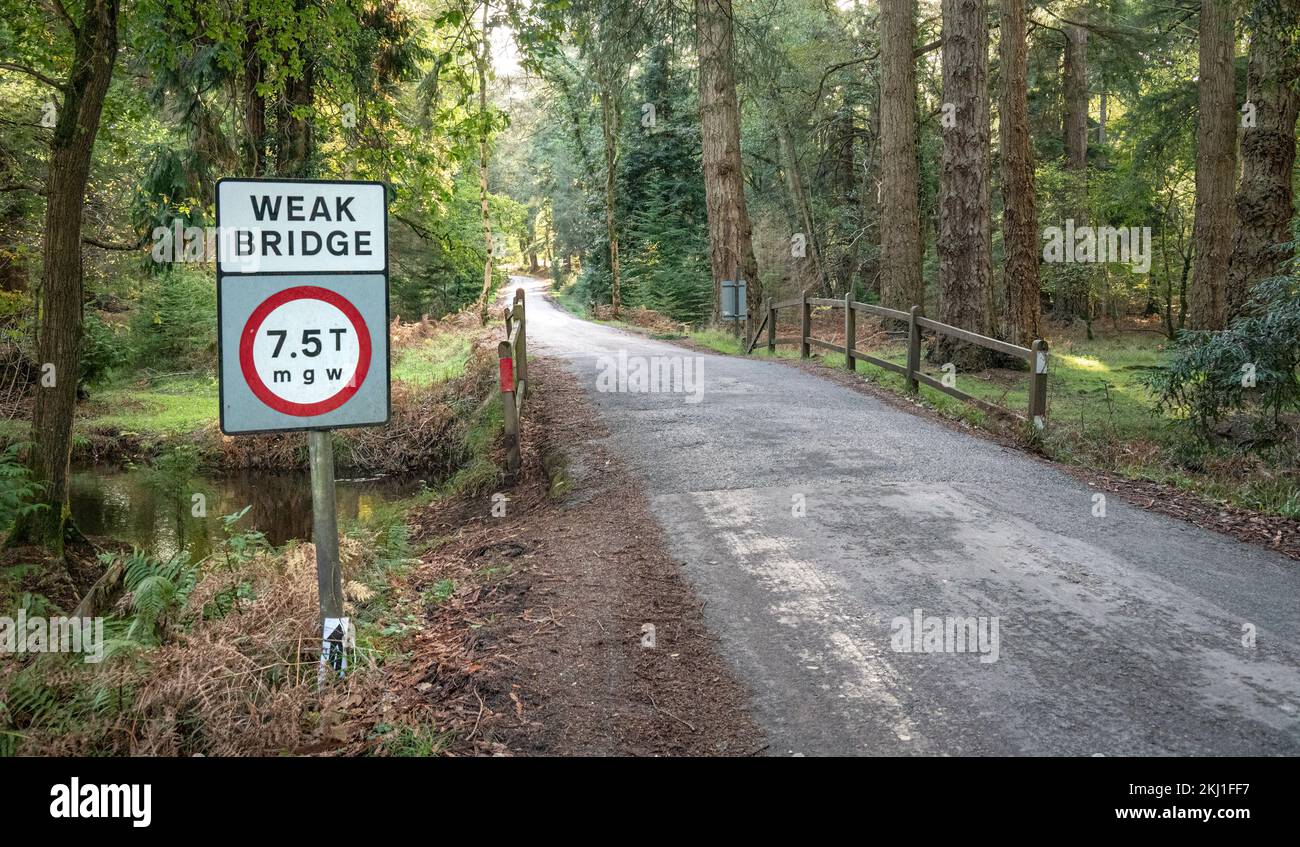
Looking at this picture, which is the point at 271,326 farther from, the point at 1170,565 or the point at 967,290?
the point at 967,290

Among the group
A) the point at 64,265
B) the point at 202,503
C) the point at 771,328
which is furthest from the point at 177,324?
the point at 64,265

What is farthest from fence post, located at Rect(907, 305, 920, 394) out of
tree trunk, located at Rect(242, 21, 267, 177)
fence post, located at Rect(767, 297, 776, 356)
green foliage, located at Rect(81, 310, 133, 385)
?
green foliage, located at Rect(81, 310, 133, 385)

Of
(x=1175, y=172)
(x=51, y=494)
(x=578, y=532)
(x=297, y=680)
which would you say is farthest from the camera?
(x=1175, y=172)

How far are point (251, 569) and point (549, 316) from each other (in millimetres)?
30364

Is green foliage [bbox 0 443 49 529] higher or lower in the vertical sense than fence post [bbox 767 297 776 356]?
lower

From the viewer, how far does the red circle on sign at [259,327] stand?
12.7ft

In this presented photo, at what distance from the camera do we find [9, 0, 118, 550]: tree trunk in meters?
9.48

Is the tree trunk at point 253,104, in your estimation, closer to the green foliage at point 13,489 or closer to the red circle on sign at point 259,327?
the green foliage at point 13,489

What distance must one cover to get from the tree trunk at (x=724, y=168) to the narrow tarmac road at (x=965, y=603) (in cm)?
1370

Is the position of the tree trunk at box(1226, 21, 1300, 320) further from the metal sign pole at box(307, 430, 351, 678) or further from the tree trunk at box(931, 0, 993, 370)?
the metal sign pole at box(307, 430, 351, 678)

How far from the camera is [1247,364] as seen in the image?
9.82 metres

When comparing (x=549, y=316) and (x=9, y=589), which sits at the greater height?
(x=549, y=316)
